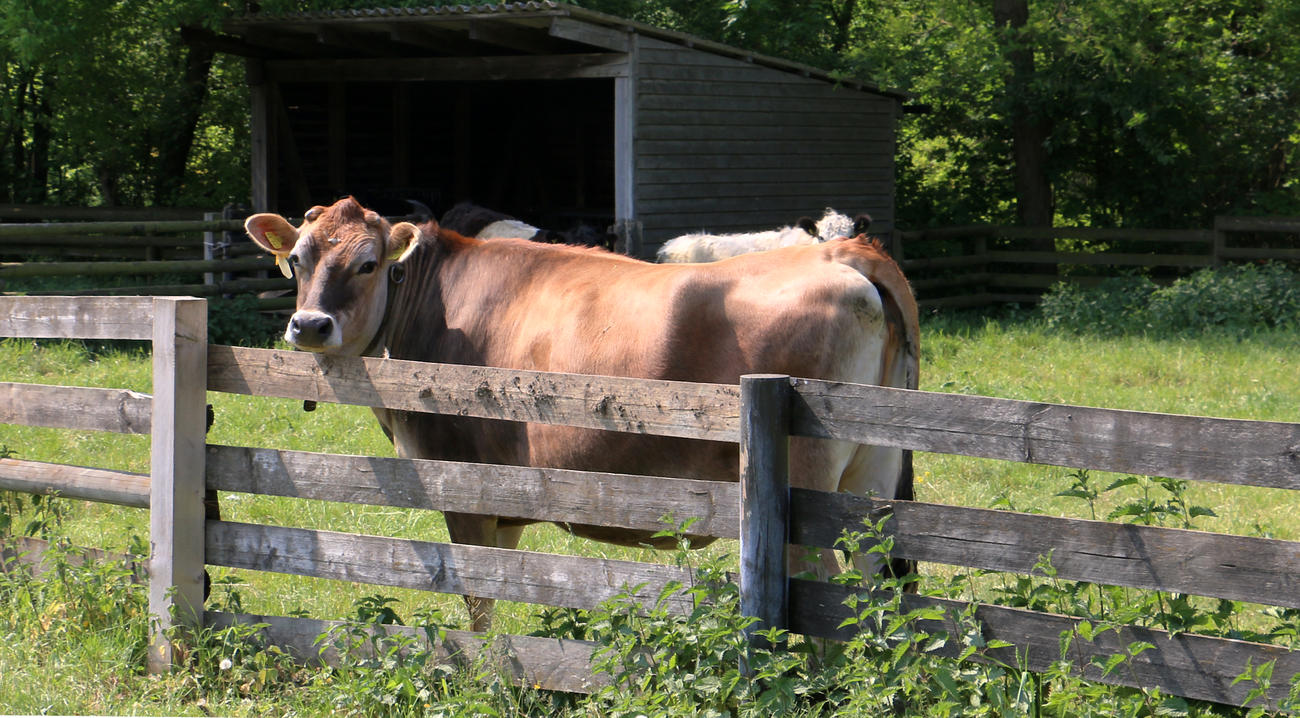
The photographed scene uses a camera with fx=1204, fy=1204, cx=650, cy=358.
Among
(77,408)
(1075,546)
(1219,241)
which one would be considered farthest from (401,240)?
(1219,241)

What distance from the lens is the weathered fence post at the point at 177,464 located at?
4.19 metres

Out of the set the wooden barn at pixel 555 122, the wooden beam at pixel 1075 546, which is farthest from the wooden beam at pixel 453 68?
the wooden beam at pixel 1075 546

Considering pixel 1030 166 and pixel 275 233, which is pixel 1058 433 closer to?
pixel 275 233

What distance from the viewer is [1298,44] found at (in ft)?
59.9

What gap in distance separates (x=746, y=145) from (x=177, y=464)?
12725mm

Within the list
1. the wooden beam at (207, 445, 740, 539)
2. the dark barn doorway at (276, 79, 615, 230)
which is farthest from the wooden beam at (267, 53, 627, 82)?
the wooden beam at (207, 445, 740, 539)

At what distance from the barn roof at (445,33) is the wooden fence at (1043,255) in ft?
11.3

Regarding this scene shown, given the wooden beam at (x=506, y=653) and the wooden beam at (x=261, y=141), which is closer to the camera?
the wooden beam at (x=506, y=653)

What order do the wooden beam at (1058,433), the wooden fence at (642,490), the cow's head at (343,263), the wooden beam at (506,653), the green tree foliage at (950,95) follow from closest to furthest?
the wooden beam at (1058,433), the wooden fence at (642,490), the wooden beam at (506,653), the cow's head at (343,263), the green tree foliage at (950,95)

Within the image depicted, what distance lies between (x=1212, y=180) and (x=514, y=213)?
464 inches

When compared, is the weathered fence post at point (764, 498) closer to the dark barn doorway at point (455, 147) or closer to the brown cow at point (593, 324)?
the brown cow at point (593, 324)

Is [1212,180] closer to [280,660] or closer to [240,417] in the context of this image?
[240,417]

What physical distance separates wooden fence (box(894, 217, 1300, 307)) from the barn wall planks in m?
1.26

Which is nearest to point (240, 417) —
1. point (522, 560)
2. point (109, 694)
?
point (109, 694)
